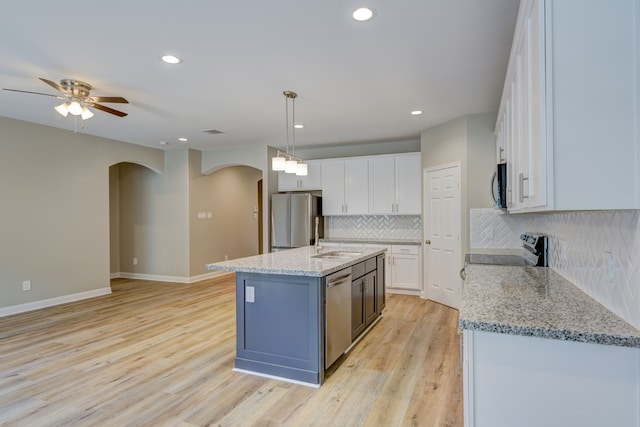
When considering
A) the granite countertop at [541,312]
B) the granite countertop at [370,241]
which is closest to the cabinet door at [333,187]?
the granite countertop at [370,241]

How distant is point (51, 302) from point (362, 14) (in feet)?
18.4

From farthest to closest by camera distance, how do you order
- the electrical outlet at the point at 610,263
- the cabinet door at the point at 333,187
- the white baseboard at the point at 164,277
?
A: the white baseboard at the point at 164,277 < the cabinet door at the point at 333,187 < the electrical outlet at the point at 610,263

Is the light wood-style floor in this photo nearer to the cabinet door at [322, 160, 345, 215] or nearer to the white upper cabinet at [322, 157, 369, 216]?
the white upper cabinet at [322, 157, 369, 216]

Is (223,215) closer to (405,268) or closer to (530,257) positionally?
(405,268)

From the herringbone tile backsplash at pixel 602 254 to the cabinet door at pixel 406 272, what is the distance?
A: 9.21 feet

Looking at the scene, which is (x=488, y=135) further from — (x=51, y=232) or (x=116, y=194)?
(x=116, y=194)

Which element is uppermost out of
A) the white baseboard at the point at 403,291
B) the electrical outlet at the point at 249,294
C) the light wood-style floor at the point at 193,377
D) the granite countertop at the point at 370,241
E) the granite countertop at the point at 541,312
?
the granite countertop at the point at 541,312

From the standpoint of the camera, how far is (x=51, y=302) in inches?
196

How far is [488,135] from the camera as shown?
4.41 m

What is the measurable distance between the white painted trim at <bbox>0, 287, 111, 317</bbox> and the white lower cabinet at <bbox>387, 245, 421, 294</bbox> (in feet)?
15.6

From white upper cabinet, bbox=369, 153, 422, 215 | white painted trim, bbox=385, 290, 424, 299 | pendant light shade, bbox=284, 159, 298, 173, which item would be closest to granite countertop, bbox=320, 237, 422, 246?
white upper cabinet, bbox=369, 153, 422, 215

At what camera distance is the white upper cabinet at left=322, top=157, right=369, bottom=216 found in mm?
6020

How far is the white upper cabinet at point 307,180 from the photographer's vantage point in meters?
6.36

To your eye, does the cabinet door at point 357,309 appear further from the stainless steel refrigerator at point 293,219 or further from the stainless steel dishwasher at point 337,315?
the stainless steel refrigerator at point 293,219
